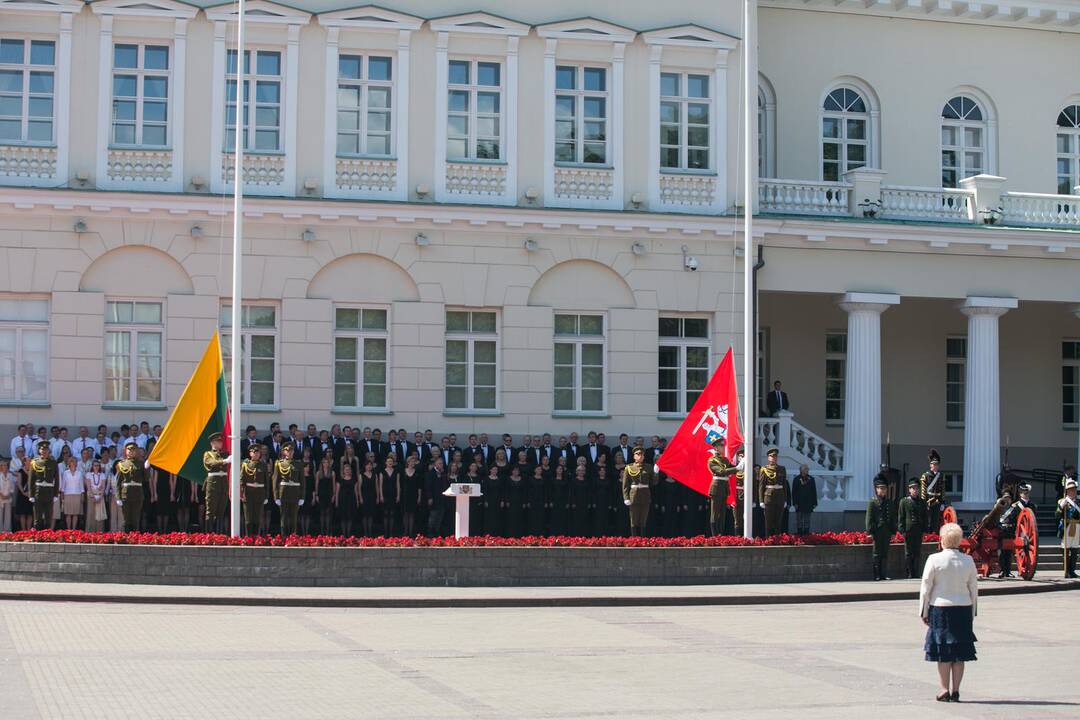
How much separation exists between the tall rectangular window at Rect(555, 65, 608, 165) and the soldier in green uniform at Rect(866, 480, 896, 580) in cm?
1039

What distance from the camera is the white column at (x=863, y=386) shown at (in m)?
32.9

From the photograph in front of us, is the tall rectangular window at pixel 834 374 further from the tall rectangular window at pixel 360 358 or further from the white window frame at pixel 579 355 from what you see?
the tall rectangular window at pixel 360 358

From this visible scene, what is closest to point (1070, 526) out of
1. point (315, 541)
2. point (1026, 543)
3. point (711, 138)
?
point (1026, 543)

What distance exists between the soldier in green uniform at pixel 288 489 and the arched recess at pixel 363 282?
552 cm

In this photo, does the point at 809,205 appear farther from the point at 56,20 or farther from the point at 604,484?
the point at 56,20

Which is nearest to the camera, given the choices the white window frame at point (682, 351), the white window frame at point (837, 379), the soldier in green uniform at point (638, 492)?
the soldier in green uniform at point (638, 492)

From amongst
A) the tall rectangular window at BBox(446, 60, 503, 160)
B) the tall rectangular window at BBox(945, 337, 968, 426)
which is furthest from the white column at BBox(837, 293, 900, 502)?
the tall rectangular window at BBox(446, 60, 503, 160)

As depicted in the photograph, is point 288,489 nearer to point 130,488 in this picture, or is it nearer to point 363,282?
point 130,488

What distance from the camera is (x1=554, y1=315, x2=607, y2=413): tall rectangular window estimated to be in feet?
106

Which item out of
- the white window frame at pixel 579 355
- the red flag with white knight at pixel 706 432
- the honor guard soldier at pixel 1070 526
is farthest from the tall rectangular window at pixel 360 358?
the honor guard soldier at pixel 1070 526

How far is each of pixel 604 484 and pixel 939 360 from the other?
12.1m

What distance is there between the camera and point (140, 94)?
30.7 m

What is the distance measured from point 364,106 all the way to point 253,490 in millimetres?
9459

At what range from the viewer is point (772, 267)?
33.1 m
